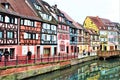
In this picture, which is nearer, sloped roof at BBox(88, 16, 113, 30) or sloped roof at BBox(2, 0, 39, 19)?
sloped roof at BBox(2, 0, 39, 19)

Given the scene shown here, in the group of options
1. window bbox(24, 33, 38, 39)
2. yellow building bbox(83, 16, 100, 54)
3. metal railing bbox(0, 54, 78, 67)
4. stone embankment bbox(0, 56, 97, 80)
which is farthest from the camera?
yellow building bbox(83, 16, 100, 54)

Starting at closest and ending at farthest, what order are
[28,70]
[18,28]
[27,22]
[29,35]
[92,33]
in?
[28,70] → [18,28] → [27,22] → [29,35] → [92,33]

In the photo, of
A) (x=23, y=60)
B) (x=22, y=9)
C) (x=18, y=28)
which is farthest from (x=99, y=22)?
(x=23, y=60)

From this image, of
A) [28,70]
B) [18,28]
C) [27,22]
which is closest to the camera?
[28,70]

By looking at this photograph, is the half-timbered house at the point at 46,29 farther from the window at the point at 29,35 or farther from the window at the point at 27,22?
the window at the point at 27,22

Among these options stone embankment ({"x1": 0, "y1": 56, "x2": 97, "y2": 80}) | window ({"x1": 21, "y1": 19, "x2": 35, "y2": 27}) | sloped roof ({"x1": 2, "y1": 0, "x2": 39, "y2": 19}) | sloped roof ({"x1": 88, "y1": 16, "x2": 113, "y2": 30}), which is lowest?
stone embankment ({"x1": 0, "y1": 56, "x2": 97, "y2": 80})

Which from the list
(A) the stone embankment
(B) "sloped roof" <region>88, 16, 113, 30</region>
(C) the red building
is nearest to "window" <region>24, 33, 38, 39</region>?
(C) the red building

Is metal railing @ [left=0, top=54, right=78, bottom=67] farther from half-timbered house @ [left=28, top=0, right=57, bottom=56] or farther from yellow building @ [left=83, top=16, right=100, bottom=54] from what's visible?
yellow building @ [left=83, top=16, right=100, bottom=54]

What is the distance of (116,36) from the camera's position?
10300 centimetres

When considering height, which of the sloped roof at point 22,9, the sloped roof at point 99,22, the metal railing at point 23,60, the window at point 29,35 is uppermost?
the sloped roof at point 99,22

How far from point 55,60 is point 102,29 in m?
54.1

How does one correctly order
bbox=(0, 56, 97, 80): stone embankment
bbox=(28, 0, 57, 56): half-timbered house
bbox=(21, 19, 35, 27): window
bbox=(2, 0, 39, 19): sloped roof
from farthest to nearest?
bbox=(28, 0, 57, 56): half-timbered house → bbox=(21, 19, 35, 27): window → bbox=(2, 0, 39, 19): sloped roof → bbox=(0, 56, 97, 80): stone embankment

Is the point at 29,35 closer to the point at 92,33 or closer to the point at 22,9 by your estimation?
the point at 22,9

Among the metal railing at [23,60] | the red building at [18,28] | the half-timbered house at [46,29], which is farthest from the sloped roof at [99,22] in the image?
the metal railing at [23,60]
